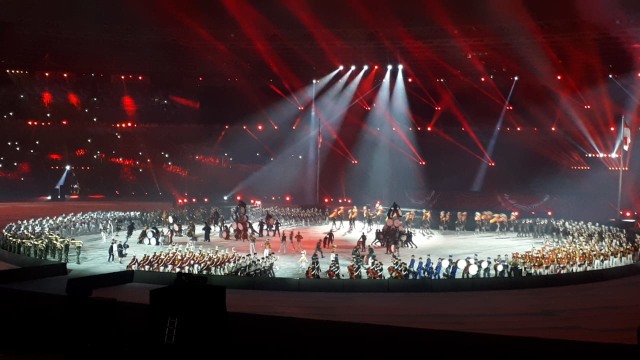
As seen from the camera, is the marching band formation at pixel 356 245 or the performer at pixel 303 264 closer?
the marching band formation at pixel 356 245

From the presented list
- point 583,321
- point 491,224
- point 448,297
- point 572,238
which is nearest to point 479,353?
point 583,321

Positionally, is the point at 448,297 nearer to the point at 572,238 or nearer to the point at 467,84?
the point at 572,238

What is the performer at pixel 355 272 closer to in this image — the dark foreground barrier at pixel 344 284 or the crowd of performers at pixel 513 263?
the crowd of performers at pixel 513 263

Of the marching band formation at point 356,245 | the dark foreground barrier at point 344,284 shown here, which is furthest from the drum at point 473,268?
the dark foreground barrier at point 344,284

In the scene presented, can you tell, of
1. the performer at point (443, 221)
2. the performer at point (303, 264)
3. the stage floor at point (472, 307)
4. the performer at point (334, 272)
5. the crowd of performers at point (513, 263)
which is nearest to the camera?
the stage floor at point (472, 307)

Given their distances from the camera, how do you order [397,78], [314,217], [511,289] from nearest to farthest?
[511,289] → [314,217] → [397,78]

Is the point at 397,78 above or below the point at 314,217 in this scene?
above

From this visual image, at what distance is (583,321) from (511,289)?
4113 mm

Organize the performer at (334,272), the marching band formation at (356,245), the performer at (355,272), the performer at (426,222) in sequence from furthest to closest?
the performer at (426,222)
the marching band formation at (356,245)
the performer at (334,272)
the performer at (355,272)

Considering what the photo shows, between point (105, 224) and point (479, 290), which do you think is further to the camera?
point (105, 224)

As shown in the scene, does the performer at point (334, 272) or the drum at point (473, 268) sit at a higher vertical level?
the drum at point (473, 268)

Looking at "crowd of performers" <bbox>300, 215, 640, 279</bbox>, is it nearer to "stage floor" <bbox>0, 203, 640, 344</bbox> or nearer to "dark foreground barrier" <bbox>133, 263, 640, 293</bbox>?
"dark foreground barrier" <bbox>133, 263, 640, 293</bbox>

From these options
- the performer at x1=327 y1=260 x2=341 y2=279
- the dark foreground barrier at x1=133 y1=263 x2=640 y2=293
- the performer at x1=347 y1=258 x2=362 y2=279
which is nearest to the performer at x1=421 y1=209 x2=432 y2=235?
the performer at x1=347 y1=258 x2=362 y2=279

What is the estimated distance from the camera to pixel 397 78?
4769 centimetres
